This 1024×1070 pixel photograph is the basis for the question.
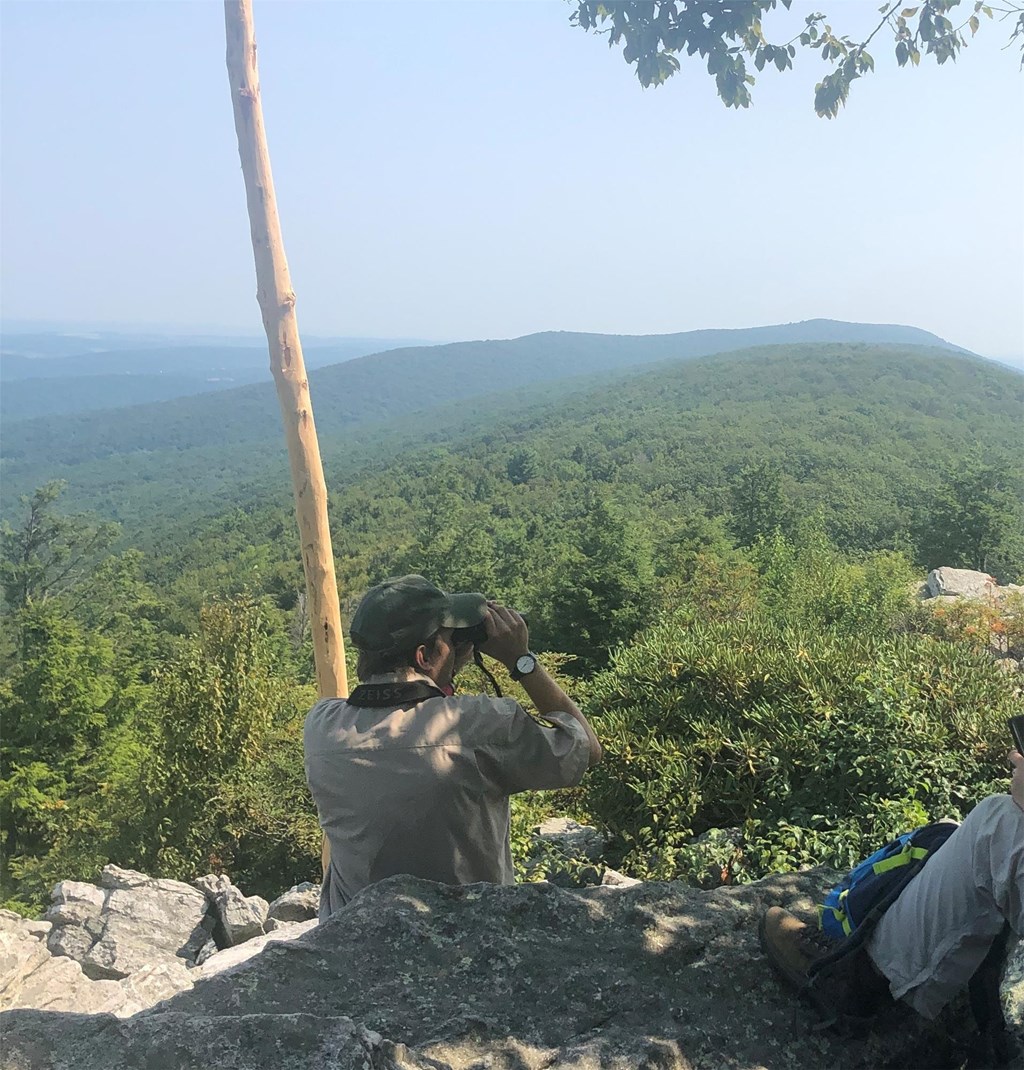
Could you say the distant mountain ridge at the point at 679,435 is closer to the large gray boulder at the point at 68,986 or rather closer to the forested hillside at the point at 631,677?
the forested hillside at the point at 631,677

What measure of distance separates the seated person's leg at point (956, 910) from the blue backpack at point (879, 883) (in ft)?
0.19

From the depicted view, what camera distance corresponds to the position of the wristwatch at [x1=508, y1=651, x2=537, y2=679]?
204 centimetres

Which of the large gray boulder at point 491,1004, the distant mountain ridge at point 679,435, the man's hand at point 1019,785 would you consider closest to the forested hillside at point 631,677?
the large gray boulder at point 491,1004

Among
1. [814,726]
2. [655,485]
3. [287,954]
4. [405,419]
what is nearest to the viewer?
[287,954]

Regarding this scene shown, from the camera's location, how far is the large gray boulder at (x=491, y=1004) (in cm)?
144

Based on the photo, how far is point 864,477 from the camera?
218 ft

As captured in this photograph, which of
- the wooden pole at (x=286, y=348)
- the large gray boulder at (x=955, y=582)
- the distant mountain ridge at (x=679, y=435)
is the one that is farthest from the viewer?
the distant mountain ridge at (x=679, y=435)

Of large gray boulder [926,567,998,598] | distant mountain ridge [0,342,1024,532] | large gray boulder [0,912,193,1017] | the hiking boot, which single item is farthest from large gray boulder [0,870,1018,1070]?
distant mountain ridge [0,342,1024,532]

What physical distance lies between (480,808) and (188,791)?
31.4 feet

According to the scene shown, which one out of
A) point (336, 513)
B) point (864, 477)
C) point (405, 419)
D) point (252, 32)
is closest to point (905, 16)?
point (252, 32)

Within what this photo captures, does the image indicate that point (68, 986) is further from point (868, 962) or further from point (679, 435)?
point (679, 435)

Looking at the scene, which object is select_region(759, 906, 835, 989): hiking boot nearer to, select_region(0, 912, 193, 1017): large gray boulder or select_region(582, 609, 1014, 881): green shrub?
select_region(582, 609, 1014, 881): green shrub

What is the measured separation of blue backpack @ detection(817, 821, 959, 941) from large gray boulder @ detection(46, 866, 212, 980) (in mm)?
6085

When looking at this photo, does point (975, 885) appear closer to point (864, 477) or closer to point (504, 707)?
point (504, 707)
